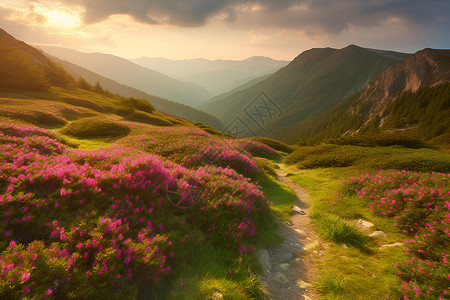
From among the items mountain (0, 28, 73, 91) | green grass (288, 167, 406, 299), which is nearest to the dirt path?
green grass (288, 167, 406, 299)

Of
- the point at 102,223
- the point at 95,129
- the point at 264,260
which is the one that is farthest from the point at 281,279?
the point at 95,129

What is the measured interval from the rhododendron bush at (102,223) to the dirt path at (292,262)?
77 centimetres

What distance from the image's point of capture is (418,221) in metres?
6.77

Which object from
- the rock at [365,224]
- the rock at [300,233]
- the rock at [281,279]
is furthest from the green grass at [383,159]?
the rock at [281,279]

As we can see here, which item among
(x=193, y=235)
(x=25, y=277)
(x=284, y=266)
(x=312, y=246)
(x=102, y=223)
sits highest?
(x=25, y=277)

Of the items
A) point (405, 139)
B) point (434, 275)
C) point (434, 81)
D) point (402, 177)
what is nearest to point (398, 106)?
point (434, 81)

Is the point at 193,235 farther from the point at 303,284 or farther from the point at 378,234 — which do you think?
the point at 378,234

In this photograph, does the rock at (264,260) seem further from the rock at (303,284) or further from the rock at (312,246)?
the rock at (312,246)

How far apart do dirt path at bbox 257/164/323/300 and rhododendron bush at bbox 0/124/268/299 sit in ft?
2.54

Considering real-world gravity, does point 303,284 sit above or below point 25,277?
below

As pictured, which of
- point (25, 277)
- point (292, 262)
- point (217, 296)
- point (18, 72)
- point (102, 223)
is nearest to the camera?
point (25, 277)

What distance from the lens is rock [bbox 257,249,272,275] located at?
5.09 meters

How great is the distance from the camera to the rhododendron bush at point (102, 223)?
2883mm

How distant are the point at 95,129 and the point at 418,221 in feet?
74.8
